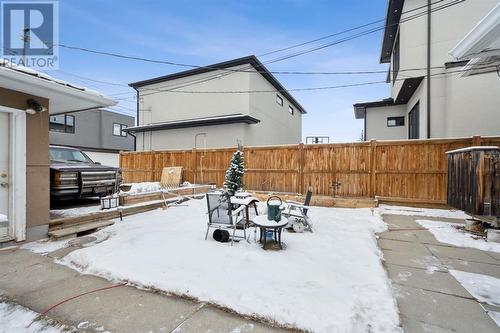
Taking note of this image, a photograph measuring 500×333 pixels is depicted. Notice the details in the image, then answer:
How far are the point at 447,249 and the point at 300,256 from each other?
Result: 2821 millimetres

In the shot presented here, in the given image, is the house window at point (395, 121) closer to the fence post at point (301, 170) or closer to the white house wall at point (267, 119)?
the white house wall at point (267, 119)

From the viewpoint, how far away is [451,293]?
3.00 m

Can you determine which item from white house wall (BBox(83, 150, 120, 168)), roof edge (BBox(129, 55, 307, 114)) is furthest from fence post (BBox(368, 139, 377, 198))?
white house wall (BBox(83, 150, 120, 168))

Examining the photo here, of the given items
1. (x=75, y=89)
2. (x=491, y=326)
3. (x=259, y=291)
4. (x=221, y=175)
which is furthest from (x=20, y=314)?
(x=221, y=175)

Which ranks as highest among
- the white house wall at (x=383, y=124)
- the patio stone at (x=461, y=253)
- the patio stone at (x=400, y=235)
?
the white house wall at (x=383, y=124)

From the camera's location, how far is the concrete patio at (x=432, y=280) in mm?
2432

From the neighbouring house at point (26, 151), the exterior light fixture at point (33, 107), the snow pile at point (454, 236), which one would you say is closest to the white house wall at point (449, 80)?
the snow pile at point (454, 236)

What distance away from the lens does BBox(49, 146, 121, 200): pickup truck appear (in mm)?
6035

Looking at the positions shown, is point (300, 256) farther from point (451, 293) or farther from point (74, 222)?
point (74, 222)

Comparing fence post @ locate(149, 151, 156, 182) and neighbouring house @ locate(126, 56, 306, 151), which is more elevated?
neighbouring house @ locate(126, 56, 306, 151)

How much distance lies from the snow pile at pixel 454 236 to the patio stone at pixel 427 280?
184 cm

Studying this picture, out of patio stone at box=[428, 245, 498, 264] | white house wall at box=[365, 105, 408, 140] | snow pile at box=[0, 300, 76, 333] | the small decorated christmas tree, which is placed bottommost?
snow pile at box=[0, 300, 76, 333]

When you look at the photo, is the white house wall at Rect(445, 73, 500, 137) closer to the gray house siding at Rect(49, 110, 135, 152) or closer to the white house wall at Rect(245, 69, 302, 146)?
the white house wall at Rect(245, 69, 302, 146)

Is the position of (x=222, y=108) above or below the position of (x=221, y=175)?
above
